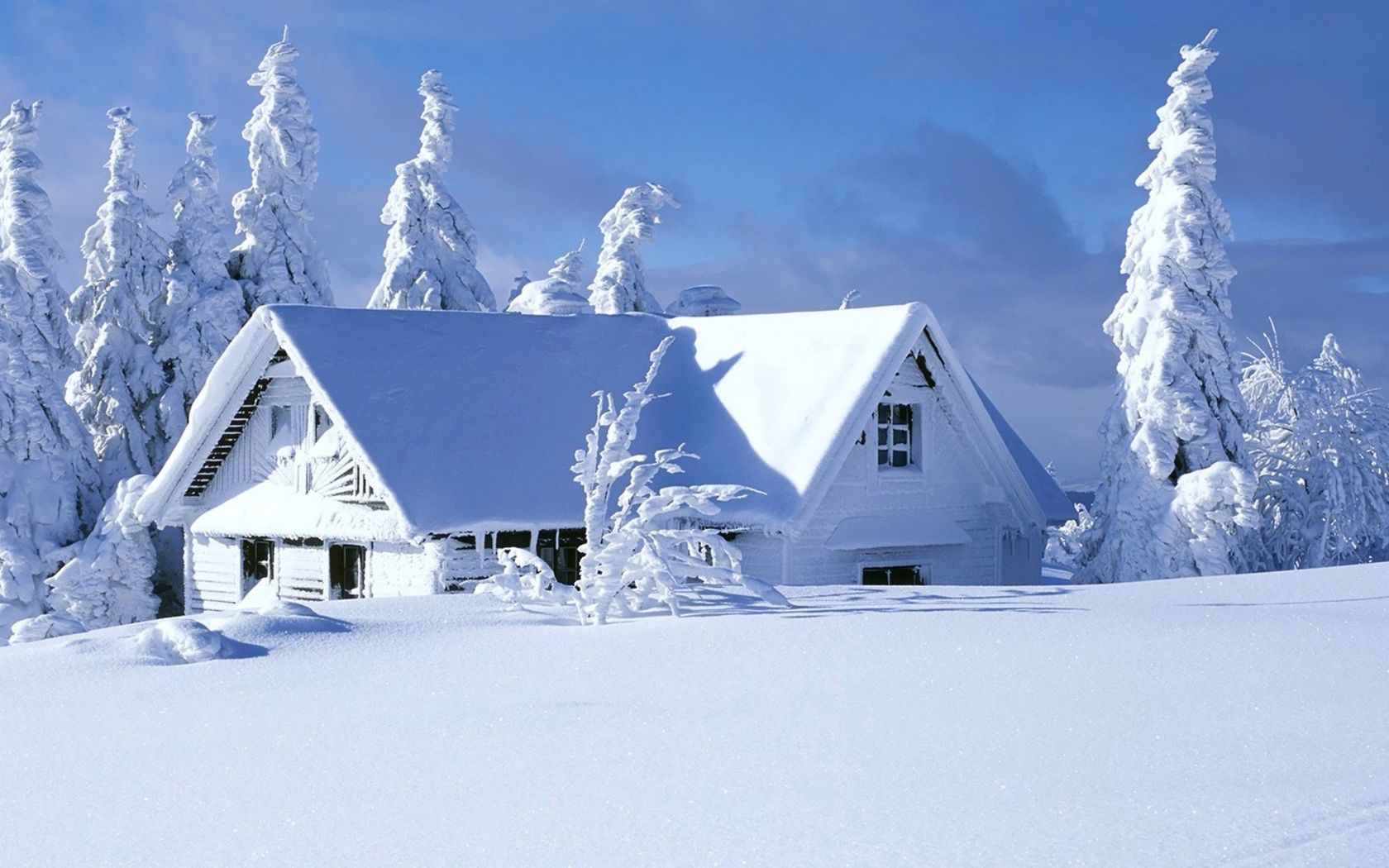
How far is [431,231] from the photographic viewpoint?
39531mm

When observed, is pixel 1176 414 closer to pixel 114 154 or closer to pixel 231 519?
pixel 231 519

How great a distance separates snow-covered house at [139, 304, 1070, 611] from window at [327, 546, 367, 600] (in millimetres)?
30

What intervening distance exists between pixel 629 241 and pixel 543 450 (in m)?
17.9

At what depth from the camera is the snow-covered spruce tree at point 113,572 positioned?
2844 cm

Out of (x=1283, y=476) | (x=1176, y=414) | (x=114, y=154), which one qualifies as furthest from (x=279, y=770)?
(x=114, y=154)

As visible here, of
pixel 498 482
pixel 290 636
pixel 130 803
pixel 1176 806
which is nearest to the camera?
pixel 1176 806

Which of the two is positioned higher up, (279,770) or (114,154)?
(114,154)

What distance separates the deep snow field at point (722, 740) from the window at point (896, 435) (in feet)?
25.8

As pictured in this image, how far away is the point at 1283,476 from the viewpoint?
2455cm

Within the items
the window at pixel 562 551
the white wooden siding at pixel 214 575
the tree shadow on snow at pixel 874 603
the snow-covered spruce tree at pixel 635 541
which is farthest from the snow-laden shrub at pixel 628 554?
the white wooden siding at pixel 214 575

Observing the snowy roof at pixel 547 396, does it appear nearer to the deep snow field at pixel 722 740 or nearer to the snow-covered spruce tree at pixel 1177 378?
the snow-covered spruce tree at pixel 1177 378

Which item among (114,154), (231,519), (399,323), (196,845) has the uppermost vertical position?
(114,154)

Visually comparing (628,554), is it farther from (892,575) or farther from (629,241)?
(629,241)

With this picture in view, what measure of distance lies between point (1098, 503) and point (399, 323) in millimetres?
12231
